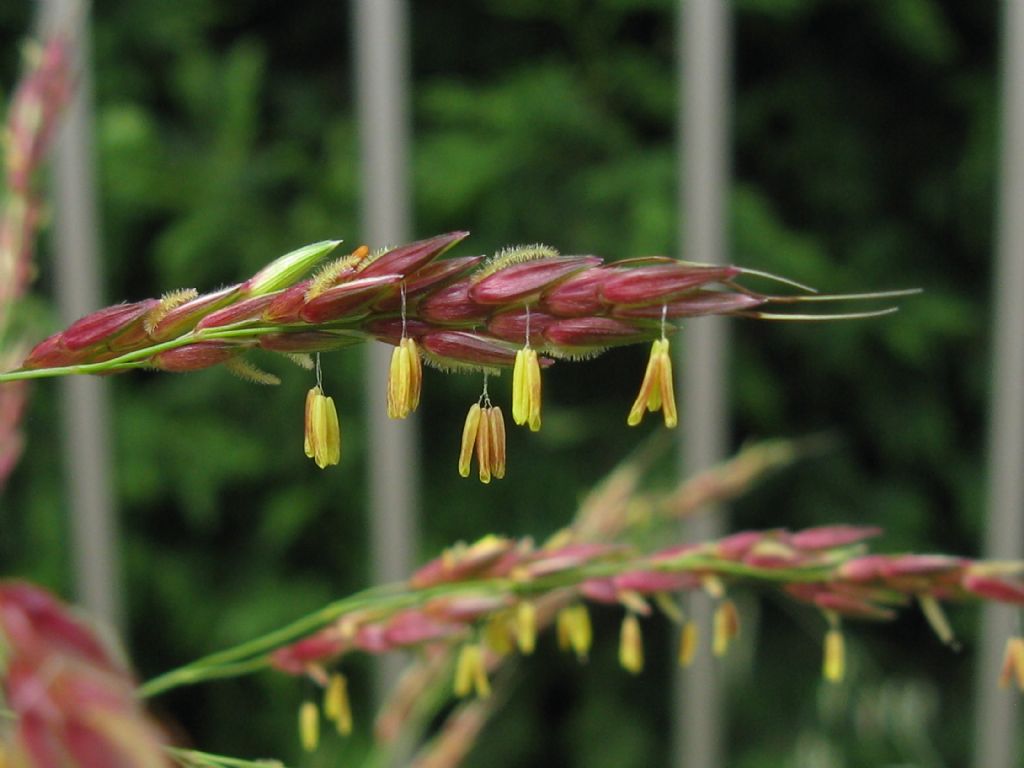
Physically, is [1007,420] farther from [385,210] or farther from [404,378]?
[404,378]

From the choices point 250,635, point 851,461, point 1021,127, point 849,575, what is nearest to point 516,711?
point 250,635

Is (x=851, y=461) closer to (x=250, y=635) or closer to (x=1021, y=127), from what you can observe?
(x=1021, y=127)

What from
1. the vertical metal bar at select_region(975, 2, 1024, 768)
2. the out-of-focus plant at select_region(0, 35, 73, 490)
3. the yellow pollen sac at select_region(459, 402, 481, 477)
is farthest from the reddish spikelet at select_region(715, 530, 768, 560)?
the vertical metal bar at select_region(975, 2, 1024, 768)

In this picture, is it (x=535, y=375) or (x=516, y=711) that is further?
(x=516, y=711)

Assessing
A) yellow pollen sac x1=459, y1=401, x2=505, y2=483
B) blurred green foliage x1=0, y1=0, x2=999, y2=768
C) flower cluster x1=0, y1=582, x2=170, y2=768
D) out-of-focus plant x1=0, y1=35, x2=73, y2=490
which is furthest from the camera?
blurred green foliage x1=0, y1=0, x2=999, y2=768

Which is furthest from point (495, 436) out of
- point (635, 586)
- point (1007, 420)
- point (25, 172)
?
point (1007, 420)

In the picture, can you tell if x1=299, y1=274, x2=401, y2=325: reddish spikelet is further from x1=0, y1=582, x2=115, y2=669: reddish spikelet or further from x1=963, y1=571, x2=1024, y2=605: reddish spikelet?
x1=963, y1=571, x2=1024, y2=605: reddish spikelet

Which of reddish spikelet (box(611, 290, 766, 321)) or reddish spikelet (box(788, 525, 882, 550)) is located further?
reddish spikelet (box(788, 525, 882, 550))

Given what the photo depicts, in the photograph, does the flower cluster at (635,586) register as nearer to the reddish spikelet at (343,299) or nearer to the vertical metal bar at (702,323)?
the reddish spikelet at (343,299)
